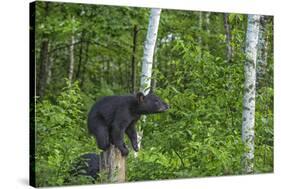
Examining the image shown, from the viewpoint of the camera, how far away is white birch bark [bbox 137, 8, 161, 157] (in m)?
10.0

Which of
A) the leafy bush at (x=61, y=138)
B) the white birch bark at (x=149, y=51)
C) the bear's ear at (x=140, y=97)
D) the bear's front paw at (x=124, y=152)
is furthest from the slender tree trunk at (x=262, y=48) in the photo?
the leafy bush at (x=61, y=138)

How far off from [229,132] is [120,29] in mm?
2160

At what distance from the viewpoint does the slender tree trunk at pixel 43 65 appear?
9.36 meters

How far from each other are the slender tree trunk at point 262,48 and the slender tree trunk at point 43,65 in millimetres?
3114

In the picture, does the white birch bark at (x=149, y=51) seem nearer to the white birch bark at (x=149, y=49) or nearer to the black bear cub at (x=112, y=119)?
the white birch bark at (x=149, y=49)

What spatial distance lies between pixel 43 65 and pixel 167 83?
5.74 feet

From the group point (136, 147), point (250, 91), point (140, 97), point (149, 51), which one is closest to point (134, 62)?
point (149, 51)

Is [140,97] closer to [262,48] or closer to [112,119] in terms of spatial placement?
[112,119]

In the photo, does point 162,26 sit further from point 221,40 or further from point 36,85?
point 36,85

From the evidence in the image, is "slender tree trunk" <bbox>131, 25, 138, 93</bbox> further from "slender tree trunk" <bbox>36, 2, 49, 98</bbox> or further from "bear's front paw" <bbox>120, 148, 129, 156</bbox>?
"slender tree trunk" <bbox>36, 2, 49, 98</bbox>

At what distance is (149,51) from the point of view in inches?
408

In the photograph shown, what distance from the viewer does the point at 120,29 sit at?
1057cm

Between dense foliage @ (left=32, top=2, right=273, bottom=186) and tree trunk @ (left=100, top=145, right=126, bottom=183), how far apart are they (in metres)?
0.20

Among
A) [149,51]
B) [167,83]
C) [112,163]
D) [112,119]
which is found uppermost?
[149,51]
